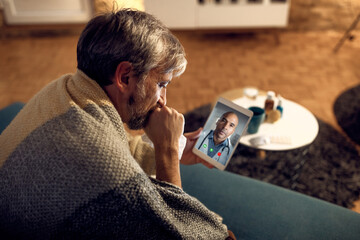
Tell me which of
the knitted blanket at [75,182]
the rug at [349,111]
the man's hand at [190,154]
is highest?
the knitted blanket at [75,182]

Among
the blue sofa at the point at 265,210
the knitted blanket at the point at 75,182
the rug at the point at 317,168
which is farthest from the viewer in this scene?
the rug at the point at 317,168

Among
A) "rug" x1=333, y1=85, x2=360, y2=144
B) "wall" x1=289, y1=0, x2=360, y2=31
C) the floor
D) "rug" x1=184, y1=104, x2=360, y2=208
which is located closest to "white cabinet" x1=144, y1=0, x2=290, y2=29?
the floor

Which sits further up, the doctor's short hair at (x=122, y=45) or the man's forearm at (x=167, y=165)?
the doctor's short hair at (x=122, y=45)

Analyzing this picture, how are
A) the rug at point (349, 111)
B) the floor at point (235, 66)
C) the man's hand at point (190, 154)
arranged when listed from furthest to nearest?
1. the floor at point (235, 66)
2. the rug at point (349, 111)
3. the man's hand at point (190, 154)

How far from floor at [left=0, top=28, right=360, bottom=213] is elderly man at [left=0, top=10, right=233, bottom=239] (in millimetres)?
1533

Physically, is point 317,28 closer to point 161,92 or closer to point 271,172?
point 271,172

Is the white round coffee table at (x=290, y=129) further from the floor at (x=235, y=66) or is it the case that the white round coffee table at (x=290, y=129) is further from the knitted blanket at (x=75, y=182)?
the knitted blanket at (x=75, y=182)

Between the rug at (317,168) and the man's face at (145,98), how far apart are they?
0.99m

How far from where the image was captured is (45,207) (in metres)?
0.62

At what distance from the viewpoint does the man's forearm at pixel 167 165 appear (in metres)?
0.84

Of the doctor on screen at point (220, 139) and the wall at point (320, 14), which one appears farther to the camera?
the wall at point (320, 14)

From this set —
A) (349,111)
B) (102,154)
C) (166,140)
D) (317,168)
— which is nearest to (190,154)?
A: (166,140)

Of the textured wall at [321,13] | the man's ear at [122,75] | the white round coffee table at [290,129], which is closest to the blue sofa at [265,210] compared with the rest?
the white round coffee table at [290,129]

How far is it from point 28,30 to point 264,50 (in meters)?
2.61
